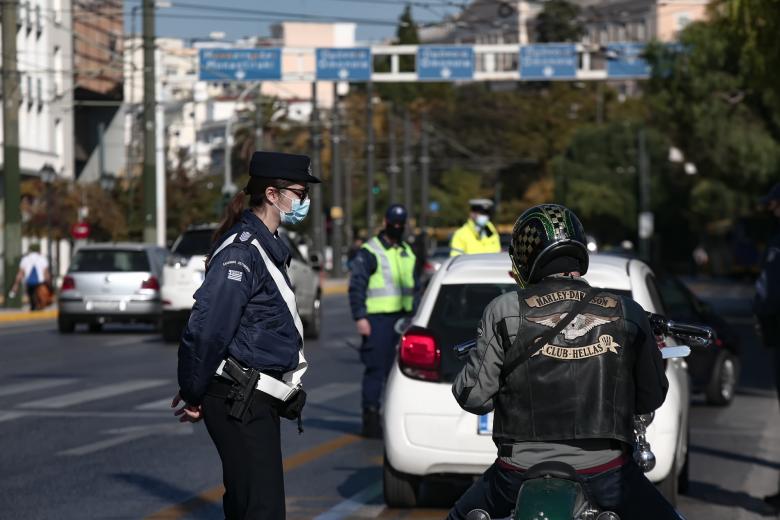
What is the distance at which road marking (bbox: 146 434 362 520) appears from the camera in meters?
10.0

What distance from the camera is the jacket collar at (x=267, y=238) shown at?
6586mm

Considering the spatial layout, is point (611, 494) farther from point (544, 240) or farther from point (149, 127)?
point (149, 127)

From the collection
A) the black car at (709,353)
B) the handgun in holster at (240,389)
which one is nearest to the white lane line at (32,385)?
the black car at (709,353)

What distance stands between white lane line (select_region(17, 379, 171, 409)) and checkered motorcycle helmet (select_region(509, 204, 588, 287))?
11.7 m

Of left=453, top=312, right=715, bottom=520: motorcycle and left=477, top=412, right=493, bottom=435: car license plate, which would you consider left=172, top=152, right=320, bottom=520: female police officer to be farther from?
left=477, top=412, right=493, bottom=435: car license plate

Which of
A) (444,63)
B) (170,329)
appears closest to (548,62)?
(444,63)

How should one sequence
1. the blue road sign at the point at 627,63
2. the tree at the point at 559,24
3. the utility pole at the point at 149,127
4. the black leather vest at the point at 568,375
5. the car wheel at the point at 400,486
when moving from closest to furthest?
the black leather vest at the point at 568,375 < the car wheel at the point at 400,486 < the utility pole at the point at 149,127 < the blue road sign at the point at 627,63 < the tree at the point at 559,24

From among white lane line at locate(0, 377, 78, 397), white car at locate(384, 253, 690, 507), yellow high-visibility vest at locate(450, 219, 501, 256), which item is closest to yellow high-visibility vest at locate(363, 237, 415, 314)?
yellow high-visibility vest at locate(450, 219, 501, 256)

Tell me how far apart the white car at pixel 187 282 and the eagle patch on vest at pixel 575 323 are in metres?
22.0

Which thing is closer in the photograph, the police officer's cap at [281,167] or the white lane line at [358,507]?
the police officer's cap at [281,167]

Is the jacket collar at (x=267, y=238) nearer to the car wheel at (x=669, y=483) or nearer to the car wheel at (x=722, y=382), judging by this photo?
the car wheel at (x=669, y=483)

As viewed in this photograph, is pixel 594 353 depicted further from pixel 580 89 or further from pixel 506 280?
pixel 580 89

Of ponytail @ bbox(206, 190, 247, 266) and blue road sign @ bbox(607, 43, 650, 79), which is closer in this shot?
ponytail @ bbox(206, 190, 247, 266)

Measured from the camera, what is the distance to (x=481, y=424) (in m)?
9.55
